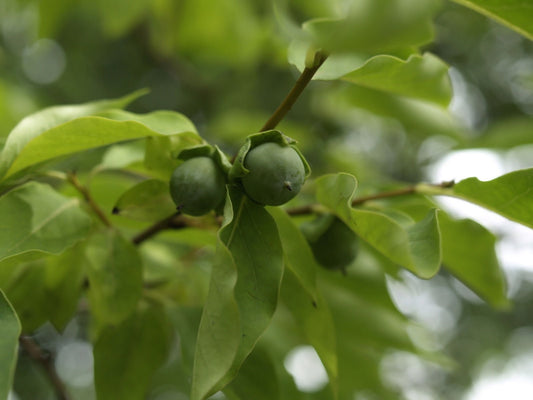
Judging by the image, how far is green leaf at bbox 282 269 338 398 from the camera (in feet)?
2.77

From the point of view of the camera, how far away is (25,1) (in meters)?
2.01

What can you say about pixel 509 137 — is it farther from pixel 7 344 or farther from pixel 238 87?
pixel 7 344

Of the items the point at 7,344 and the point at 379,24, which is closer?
the point at 379,24

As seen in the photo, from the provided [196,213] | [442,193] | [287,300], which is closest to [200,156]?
[196,213]

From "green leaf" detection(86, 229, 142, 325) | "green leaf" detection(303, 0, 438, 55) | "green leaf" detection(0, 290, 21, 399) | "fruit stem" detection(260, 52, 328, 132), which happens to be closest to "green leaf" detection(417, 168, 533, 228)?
"fruit stem" detection(260, 52, 328, 132)

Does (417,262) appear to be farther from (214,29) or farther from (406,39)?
(214,29)

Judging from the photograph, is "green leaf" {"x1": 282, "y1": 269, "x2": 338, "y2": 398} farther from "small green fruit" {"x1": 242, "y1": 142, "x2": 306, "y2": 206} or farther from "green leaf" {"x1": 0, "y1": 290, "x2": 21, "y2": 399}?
"green leaf" {"x1": 0, "y1": 290, "x2": 21, "y2": 399}

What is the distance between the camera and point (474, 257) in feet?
3.67

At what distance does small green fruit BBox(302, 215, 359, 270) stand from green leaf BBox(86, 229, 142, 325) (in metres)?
0.30

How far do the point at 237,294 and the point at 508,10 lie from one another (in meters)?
0.53

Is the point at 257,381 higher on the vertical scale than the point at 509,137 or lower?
higher

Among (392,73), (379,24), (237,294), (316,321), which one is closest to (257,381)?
(316,321)

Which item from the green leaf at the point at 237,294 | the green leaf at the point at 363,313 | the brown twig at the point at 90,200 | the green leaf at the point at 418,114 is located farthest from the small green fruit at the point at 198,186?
the green leaf at the point at 418,114

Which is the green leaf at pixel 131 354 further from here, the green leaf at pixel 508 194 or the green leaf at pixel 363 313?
the green leaf at pixel 508 194
